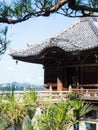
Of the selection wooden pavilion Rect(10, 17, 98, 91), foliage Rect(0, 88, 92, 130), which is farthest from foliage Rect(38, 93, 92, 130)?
wooden pavilion Rect(10, 17, 98, 91)

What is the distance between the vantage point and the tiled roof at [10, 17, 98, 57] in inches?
566

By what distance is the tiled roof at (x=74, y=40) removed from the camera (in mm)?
14377

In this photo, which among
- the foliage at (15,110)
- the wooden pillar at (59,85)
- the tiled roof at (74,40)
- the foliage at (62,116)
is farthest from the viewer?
the wooden pillar at (59,85)

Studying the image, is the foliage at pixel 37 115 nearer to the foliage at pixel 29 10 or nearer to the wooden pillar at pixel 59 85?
the foliage at pixel 29 10

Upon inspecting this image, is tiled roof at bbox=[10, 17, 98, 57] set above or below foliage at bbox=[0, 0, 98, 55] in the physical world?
above

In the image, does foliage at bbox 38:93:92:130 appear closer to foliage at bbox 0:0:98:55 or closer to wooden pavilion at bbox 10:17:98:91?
foliage at bbox 0:0:98:55

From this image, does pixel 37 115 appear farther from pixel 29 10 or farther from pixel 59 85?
pixel 59 85

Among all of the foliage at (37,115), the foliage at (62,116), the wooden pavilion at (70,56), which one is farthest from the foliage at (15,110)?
the wooden pavilion at (70,56)

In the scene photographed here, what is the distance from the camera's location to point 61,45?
564 inches

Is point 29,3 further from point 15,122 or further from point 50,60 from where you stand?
point 50,60

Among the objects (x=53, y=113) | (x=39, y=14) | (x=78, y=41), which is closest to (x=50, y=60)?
(x=78, y=41)

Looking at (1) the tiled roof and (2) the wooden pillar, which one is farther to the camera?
(2) the wooden pillar

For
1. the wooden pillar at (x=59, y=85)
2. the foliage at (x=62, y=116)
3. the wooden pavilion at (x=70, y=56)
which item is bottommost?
the foliage at (x=62, y=116)

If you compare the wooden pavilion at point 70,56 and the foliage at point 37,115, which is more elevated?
the wooden pavilion at point 70,56
